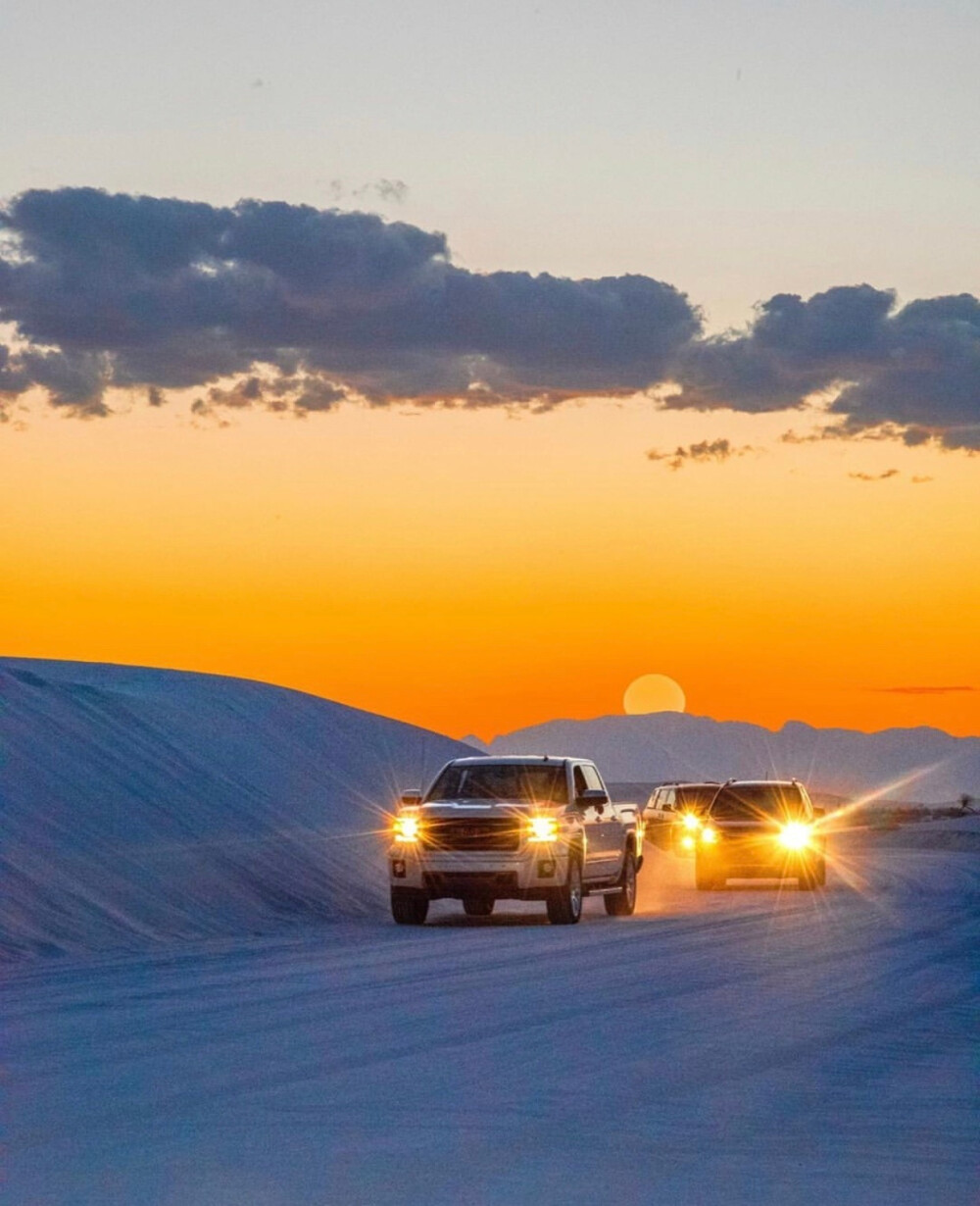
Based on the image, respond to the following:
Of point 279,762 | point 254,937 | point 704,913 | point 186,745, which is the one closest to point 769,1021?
point 254,937

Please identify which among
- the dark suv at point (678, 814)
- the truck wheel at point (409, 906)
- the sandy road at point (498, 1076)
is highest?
the dark suv at point (678, 814)

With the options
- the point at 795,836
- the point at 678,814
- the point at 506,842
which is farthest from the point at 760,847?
the point at 678,814

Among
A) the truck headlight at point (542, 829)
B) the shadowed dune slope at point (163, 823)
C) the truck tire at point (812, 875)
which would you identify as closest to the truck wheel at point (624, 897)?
the truck headlight at point (542, 829)

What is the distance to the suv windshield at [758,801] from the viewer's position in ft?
127

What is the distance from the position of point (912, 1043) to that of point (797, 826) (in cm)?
2359

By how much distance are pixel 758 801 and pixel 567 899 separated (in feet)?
38.3

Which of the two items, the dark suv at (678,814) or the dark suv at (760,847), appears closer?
the dark suv at (760,847)

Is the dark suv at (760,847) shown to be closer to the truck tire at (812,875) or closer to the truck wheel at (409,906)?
the truck tire at (812,875)

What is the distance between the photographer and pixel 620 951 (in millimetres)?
22969

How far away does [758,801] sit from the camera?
1547 inches

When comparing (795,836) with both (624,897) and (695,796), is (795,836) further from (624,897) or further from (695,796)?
(695,796)

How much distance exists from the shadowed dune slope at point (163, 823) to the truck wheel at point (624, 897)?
4.20 meters

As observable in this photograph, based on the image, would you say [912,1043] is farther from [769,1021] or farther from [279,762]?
[279,762]

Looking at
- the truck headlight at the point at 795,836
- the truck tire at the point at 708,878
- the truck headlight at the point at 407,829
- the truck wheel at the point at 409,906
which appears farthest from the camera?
the truck tire at the point at 708,878
